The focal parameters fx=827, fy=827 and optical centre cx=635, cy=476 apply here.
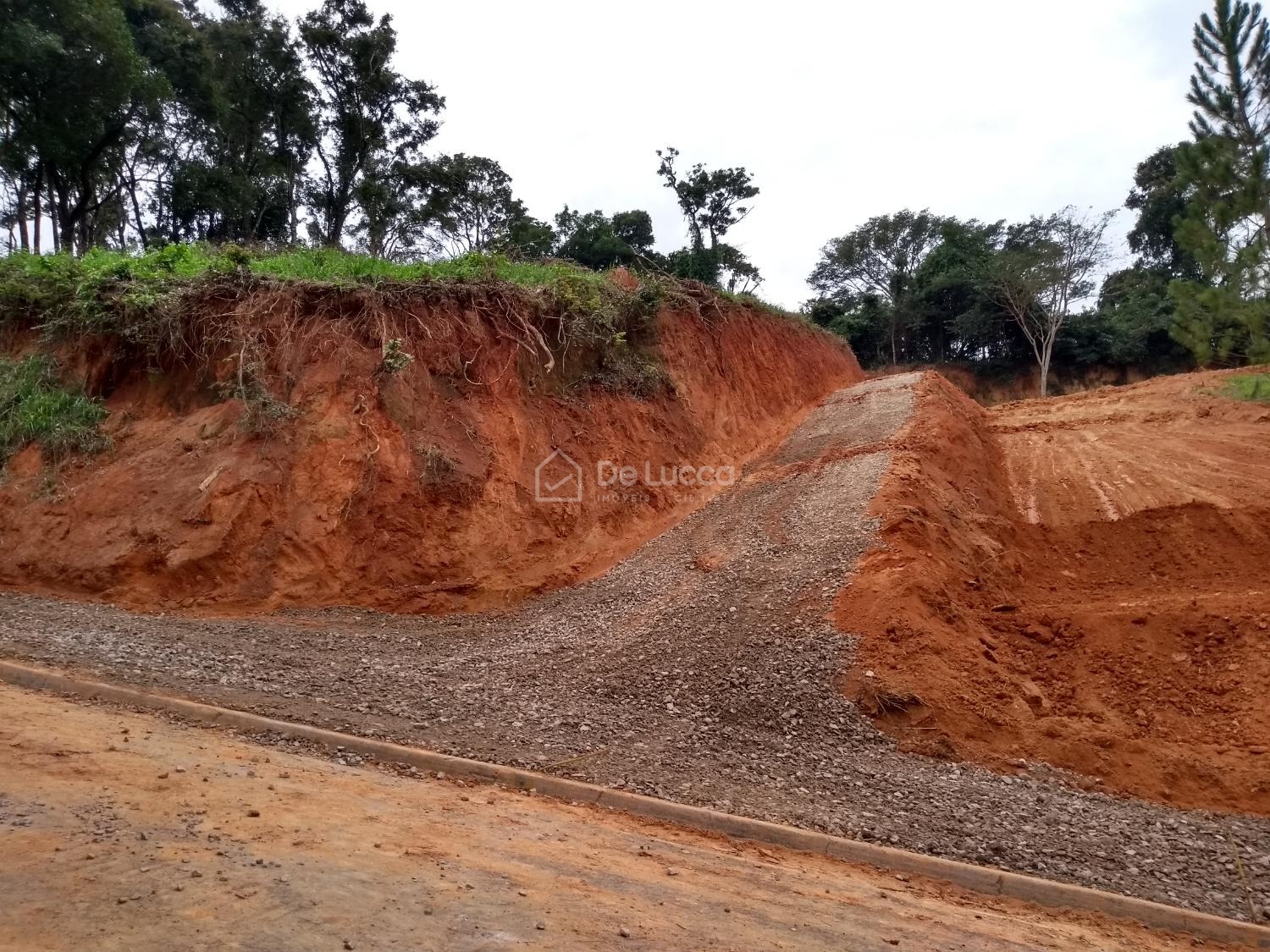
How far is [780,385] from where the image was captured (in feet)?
58.7

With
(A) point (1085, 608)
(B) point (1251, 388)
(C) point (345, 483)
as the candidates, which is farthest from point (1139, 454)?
(C) point (345, 483)

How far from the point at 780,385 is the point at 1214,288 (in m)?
8.38

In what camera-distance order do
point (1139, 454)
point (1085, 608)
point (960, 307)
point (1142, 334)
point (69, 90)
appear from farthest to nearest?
1. point (960, 307)
2. point (1142, 334)
3. point (69, 90)
4. point (1139, 454)
5. point (1085, 608)

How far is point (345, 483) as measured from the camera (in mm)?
9977

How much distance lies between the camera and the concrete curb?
182 inches

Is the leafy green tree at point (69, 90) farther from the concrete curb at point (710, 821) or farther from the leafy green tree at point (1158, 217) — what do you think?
the leafy green tree at point (1158, 217)

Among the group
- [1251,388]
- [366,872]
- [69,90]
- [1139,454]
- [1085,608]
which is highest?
[69,90]

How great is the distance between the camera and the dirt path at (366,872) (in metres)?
3.09

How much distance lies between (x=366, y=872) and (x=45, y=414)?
9.85 metres

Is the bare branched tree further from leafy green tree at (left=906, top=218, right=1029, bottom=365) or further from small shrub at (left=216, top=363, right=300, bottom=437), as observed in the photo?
small shrub at (left=216, top=363, right=300, bottom=437)

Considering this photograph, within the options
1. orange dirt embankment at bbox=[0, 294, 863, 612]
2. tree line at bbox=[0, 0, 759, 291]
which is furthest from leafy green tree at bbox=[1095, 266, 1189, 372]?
orange dirt embankment at bbox=[0, 294, 863, 612]

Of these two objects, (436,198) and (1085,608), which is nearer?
(1085,608)

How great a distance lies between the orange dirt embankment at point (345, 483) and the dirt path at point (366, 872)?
3.83m

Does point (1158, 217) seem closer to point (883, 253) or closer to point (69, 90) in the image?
point (883, 253)
